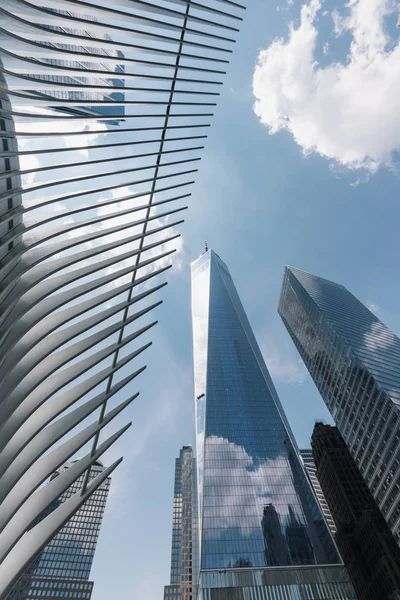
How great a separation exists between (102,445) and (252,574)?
254 ft

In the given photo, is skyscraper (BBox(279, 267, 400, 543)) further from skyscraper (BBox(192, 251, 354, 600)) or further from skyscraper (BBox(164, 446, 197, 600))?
skyscraper (BBox(164, 446, 197, 600))

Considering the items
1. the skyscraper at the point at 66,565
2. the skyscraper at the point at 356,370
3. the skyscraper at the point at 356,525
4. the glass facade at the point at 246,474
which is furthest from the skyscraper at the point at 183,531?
the skyscraper at the point at 356,525

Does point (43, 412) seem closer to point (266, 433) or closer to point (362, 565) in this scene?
point (266, 433)

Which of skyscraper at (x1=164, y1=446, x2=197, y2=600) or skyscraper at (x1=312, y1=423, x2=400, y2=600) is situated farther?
skyscraper at (x1=164, y1=446, x2=197, y2=600)

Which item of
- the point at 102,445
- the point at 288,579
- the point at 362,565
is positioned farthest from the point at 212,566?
the point at 102,445

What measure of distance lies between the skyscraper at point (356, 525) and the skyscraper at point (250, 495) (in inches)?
861

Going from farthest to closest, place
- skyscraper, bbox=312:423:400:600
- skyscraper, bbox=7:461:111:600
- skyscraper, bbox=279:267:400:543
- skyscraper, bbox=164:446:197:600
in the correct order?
skyscraper, bbox=164:446:197:600, skyscraper, bbox=7:461:111:600, skyscraper, bbox=312:423:400:600, skyscraper, bbox=279:267:400:543

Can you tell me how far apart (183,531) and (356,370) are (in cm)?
9582

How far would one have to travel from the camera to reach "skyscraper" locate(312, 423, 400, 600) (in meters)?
83.6

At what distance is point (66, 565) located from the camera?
117 meters

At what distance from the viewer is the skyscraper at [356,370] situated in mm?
78438

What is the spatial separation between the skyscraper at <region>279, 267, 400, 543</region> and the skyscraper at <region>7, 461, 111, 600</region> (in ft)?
248

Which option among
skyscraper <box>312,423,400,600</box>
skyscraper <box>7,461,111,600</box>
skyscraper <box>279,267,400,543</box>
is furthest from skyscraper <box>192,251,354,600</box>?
skyscraper <box>7,461,111,600</box>

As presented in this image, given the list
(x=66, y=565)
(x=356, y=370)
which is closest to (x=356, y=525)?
(x=356, y=370)
